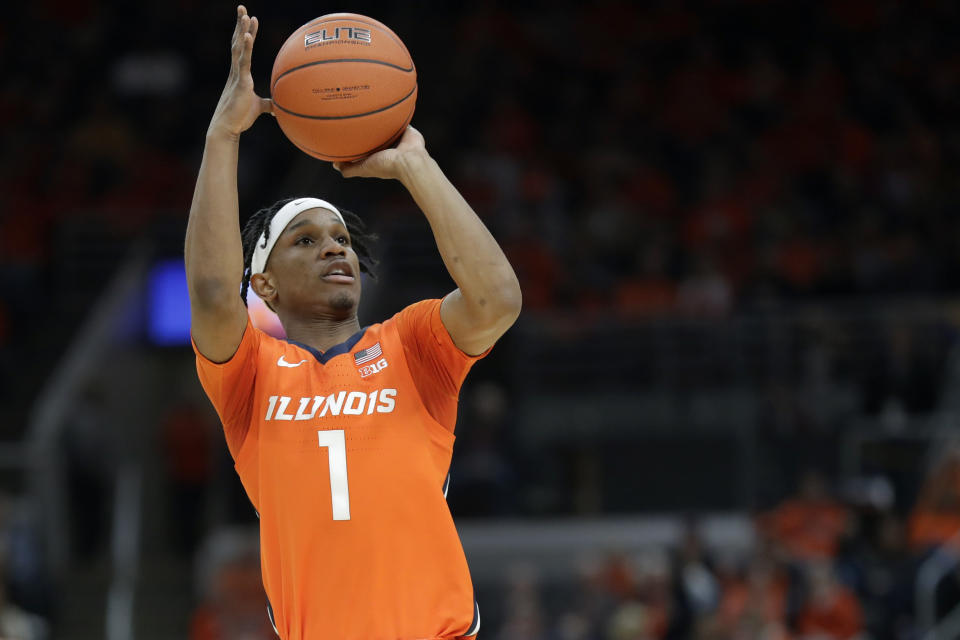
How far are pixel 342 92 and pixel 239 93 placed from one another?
0.32 metres

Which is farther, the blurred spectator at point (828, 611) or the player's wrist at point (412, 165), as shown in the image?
the blurred spectator at point (828, 611)

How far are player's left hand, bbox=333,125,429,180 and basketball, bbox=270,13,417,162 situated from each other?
5 centimetres

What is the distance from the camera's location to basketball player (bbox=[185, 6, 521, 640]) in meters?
3.76

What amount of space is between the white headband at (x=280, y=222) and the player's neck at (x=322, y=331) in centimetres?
25

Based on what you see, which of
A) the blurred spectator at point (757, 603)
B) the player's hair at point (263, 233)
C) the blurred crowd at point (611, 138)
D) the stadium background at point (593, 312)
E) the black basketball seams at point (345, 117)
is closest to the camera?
the black basketball seams at point (345, 117)

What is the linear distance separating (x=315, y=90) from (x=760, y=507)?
9.00 meters

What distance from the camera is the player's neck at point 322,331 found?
4219mm

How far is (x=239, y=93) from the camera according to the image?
3.89m

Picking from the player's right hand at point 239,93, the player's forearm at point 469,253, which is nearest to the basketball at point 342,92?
the player's right hand at point 239,93

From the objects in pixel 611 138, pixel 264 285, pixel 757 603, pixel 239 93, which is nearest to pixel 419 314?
pixel 264 285

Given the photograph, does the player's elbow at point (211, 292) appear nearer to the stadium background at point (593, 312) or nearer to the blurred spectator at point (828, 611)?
the stadium background at point (593, 312)

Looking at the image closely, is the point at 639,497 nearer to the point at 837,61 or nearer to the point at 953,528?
the point at 953,528

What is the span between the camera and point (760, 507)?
40.1 feet

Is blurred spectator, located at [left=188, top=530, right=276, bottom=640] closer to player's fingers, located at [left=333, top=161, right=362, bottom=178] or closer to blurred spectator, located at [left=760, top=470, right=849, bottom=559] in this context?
blurred spectator, located at [left=760, top=470, right=849, bottom=559]
